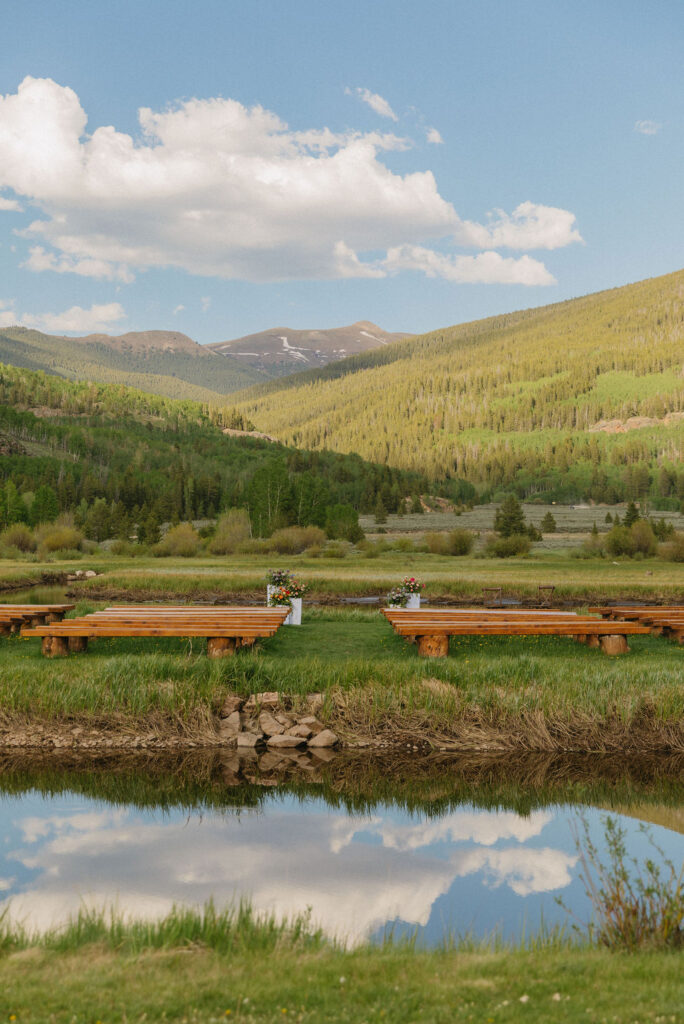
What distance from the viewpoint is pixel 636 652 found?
56.4ft

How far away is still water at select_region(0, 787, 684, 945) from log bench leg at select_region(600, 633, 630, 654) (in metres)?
6.81

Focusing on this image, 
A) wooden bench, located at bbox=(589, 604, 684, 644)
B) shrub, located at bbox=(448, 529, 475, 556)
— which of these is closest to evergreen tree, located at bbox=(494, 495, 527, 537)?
shrub, located at bbox=(448, 529, 475, 556)

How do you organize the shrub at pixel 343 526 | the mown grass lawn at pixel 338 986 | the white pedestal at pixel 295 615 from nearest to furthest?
the mown grass lawn at pixel 338 986 → the white pedestal at pixel 295 615 → the shrub at pixel 343 526

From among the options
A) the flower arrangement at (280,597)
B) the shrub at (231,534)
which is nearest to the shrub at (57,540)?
the shrub at (231,534)

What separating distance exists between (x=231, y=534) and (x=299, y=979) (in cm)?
6482

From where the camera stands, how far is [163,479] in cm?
14750

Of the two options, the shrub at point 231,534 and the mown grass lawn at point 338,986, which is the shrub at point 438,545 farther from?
the mown grass lawn at point 338,986

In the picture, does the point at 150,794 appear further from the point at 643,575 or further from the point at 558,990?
the point at 643,575

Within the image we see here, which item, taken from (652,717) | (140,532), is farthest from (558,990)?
(140,532)

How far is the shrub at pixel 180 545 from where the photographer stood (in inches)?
2596

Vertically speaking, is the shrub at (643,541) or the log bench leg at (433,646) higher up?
the log bench leg at (433,646)

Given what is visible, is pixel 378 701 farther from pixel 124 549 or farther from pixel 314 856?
pixel 124 549

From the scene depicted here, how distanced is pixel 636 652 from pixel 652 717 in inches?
171

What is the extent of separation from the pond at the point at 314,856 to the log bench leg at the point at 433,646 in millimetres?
4977
